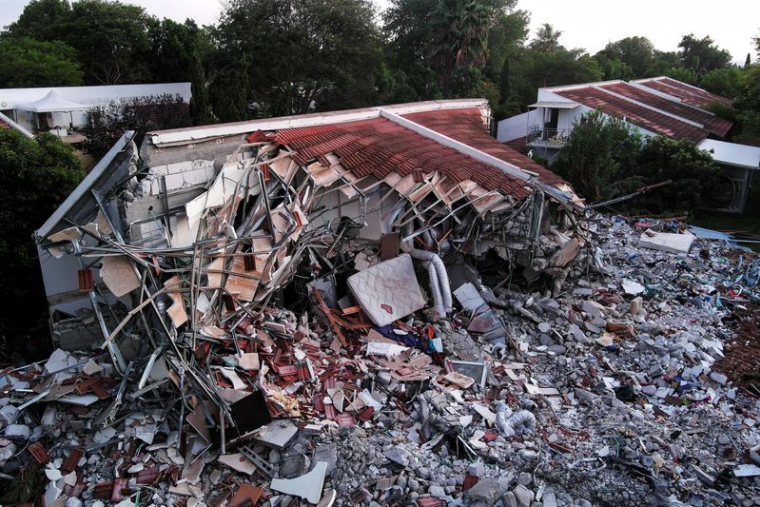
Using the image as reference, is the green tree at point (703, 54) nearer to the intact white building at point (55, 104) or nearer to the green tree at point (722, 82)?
the green tree at point (722, 82)

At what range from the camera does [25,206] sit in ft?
35.7

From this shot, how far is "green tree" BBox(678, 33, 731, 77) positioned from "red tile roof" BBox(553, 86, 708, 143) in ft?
127

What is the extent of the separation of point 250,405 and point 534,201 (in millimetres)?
7303

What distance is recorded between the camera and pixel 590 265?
521 inches

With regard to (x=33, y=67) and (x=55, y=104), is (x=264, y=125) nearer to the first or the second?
(x=55, y=104)

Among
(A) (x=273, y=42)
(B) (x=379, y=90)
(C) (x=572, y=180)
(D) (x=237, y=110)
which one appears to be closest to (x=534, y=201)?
(C) (x=572, y=180)

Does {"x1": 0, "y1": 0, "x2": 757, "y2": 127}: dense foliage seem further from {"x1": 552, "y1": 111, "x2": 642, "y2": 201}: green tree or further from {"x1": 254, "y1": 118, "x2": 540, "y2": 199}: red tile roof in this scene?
{"x1": 254, "y1": 118, "x2": 540, "y2": 199}: red tile roof

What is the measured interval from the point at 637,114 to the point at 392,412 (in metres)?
25.3

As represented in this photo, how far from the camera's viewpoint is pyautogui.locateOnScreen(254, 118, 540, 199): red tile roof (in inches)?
441

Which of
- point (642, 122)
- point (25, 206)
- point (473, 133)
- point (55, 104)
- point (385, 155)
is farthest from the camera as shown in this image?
point (642, 122)

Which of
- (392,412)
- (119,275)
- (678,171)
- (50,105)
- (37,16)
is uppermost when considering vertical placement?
(37,16)

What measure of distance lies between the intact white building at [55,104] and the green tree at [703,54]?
58.0 m

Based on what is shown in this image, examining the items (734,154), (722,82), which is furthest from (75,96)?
(722,82)

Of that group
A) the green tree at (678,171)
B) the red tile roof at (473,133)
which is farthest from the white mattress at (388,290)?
the green tree at (678,171)
